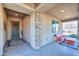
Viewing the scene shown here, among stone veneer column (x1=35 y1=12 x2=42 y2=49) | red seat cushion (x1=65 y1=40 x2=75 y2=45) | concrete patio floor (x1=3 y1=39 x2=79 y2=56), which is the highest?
stone veneer column (x1=35 y1=12 x2=42 y2=49)

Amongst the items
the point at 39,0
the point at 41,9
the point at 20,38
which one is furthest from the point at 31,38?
the point at 39,0

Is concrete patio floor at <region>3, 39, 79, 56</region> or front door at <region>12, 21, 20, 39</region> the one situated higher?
front door at <region>12, 21, 20, 39</region>

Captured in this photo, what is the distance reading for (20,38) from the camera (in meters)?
1.94

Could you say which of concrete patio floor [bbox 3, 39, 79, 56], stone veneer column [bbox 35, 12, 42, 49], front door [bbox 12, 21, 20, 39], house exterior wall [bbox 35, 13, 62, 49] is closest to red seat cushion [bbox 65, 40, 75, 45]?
concrete patio floor [bbox 3, 39, 79, 56]

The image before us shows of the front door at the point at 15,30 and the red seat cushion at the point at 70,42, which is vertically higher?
the front door at the point at 15,30

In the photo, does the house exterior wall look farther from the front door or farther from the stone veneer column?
the front door

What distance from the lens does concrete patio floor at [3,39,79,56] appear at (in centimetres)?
179

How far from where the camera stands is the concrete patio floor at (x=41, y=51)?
1.79m

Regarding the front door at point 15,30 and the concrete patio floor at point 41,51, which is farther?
the front door at point 15,30

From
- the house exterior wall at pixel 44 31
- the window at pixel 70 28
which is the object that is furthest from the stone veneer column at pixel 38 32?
the window at pixel 70 28

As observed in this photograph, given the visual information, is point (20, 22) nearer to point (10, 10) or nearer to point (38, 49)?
point (10, 10)

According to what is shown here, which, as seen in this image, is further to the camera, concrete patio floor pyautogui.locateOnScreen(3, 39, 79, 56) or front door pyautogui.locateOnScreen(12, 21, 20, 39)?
front door pyautogui.locateOnScreen(12, 21, 20, 39)

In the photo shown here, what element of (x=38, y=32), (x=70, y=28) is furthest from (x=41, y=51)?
(x=70, y=28)

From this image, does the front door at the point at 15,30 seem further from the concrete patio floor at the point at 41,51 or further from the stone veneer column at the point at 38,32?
the stone veneer column at the point at 38,32
